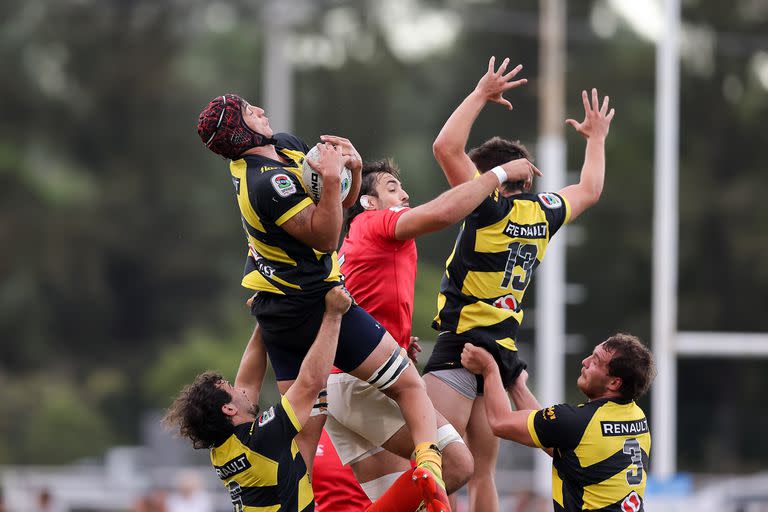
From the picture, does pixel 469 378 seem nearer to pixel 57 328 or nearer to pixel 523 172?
pixel 523 172

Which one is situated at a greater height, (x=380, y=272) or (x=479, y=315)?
(x=380, y=272)

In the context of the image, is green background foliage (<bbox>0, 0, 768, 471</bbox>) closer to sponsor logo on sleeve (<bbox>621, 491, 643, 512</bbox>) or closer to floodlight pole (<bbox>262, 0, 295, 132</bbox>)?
floodlight pole (<bbox>262, 0, 295, 132</bbox>)

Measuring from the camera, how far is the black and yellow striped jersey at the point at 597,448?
7.36 meters

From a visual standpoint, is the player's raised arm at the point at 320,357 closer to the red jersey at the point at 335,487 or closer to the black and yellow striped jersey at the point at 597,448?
the black and yellow striped jersey at the point at 597,448

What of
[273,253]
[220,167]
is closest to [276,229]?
[273,253]

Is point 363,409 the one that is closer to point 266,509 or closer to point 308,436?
point 308,436

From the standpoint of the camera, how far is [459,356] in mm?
7863

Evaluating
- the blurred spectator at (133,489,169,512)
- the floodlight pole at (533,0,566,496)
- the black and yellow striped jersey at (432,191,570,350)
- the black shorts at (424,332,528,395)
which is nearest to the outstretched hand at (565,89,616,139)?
the black and yellow striped jersey at (432,191,570,350)

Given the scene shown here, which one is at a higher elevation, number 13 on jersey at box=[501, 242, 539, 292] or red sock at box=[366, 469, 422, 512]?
number 13 on jersey at box=[501, 242, 539, 292]

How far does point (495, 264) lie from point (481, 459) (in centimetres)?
120

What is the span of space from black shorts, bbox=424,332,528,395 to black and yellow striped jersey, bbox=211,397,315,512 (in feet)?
3.56

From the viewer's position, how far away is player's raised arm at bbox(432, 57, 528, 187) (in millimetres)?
7473

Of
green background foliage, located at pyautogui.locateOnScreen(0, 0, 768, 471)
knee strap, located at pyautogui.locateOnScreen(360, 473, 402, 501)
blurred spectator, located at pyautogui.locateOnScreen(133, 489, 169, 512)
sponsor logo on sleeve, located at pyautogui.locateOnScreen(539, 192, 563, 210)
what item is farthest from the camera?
green background foliage, located at pyautogui.locateOnScreen(0, 0, 768, 471)

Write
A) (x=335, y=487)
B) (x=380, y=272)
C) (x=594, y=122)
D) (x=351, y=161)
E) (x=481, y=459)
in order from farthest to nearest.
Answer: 1. (x=335, y=487)
2. (x=594, y=122)
3. (x=481, y=459)
4. (x=380, y=272)
5. (x=351, y=161)
